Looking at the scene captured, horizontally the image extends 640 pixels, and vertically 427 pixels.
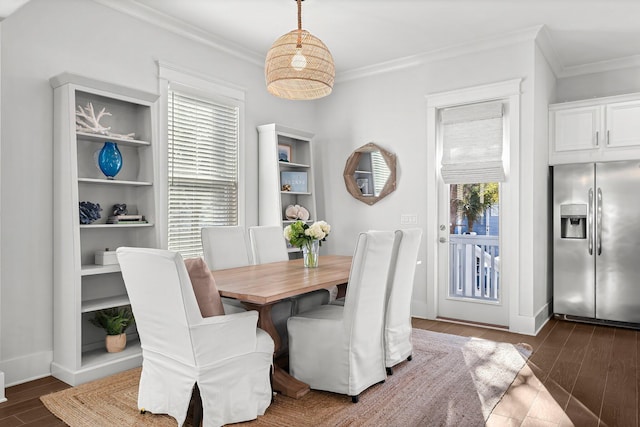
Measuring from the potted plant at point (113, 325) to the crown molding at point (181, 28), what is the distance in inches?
92.4

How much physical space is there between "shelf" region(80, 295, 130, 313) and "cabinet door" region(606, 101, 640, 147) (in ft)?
15.4

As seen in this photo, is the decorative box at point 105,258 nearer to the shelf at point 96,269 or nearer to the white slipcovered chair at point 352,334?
the shelf at point 96,269

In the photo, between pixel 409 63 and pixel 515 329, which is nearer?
pixel 515 329

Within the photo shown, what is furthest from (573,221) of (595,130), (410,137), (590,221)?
(410,137)

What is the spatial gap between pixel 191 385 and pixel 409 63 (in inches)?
156

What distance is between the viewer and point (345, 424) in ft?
7.52

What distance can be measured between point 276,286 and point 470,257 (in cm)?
271

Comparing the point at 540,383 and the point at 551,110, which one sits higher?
the point at 551,110

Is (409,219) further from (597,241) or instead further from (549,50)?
(549,50)

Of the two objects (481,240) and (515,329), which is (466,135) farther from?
(515,329)

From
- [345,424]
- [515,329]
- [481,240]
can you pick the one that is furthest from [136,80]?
[515,329]

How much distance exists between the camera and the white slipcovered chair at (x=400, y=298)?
9.73 ft

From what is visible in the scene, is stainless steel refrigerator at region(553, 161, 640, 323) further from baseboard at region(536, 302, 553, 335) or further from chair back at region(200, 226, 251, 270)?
chair back at region(200, 226, 251, 270)

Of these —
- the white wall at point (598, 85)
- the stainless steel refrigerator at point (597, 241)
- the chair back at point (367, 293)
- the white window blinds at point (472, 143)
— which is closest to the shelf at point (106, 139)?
the chair back at point (367, 293)
